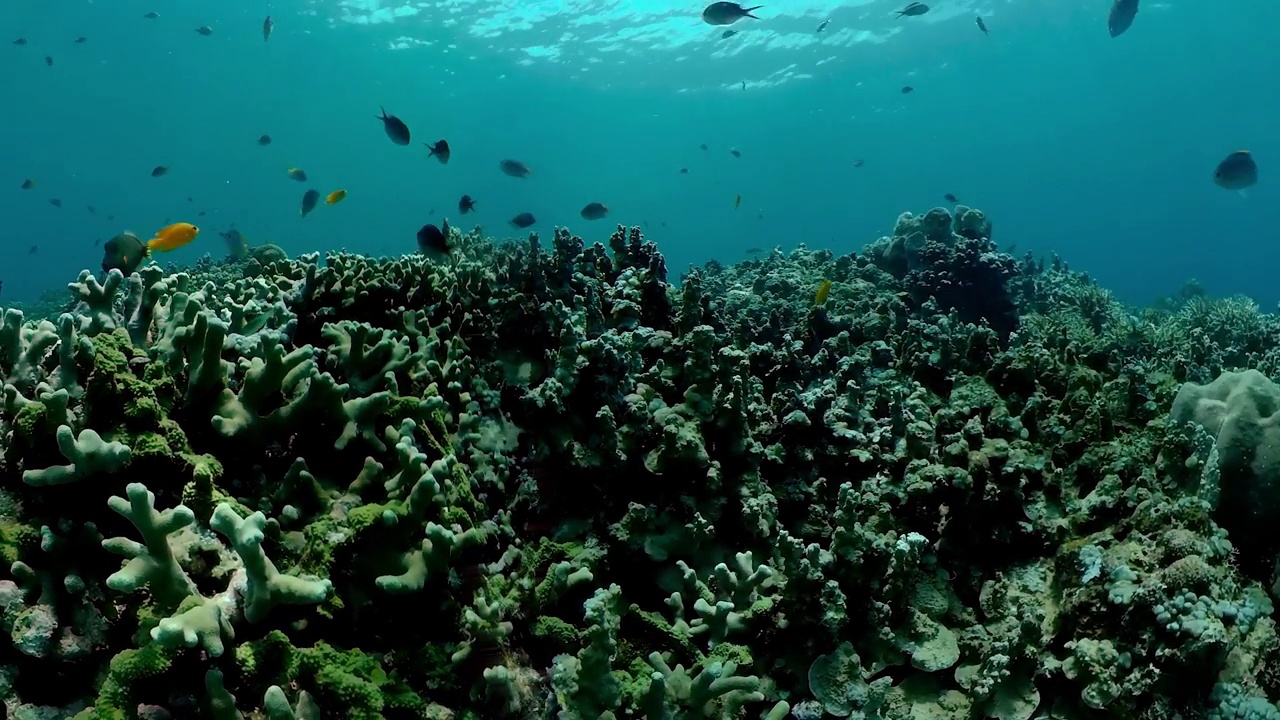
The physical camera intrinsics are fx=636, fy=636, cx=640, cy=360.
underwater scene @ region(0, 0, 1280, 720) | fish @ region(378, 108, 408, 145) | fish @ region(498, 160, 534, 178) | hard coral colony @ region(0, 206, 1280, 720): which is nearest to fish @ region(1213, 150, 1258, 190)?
underwater scene @ region(0, 0, 1280, 720)

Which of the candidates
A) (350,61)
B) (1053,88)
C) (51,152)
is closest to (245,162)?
(51,152)

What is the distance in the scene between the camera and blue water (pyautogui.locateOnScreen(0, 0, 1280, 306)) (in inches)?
1858

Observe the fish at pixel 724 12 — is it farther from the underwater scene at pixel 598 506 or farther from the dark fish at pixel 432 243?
the dark fish at pixel 432 243

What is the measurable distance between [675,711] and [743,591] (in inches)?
25.2

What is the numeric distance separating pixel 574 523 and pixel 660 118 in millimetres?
78306

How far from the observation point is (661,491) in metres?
3.41

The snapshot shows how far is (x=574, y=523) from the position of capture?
3311 mm

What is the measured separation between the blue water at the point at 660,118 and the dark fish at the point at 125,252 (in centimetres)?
1231

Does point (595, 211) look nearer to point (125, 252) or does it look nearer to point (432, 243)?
point (432, 243)

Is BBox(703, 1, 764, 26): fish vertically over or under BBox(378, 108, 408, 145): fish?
over

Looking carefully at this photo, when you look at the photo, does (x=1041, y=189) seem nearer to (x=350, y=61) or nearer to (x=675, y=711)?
(x=350, y=61)

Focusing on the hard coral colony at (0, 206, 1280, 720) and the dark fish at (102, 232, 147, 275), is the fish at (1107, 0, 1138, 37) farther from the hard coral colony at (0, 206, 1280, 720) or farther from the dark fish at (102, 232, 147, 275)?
the dark fish at (102, 232, 147, 275)

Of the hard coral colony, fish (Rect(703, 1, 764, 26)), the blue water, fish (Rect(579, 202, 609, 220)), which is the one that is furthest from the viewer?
the blue water

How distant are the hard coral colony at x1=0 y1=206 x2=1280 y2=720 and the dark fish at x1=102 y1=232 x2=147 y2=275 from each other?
8.28 ft
